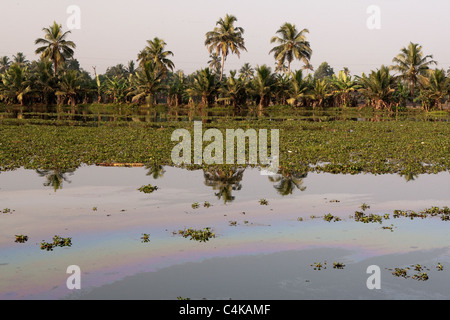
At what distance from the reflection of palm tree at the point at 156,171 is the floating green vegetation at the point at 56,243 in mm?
6807

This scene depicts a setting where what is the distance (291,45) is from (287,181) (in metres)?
55.1

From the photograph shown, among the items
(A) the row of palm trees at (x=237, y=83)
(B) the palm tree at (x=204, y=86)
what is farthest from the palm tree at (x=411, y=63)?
(B) the palm tree at (x=204, y=86)

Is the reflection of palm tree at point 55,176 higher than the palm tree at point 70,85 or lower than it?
lower

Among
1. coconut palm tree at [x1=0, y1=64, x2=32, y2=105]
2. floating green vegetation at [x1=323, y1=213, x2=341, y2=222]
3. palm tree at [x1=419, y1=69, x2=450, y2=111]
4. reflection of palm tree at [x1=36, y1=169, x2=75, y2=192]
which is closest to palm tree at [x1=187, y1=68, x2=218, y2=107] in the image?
coconut palm tree at [x1=0, y1=64, x2=32, y2=105]

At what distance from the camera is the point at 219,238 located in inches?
387

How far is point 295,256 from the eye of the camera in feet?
29.2

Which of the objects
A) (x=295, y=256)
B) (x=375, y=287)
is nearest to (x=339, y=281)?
(x=375, y=287)

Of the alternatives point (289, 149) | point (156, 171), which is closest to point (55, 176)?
point (156, 171)

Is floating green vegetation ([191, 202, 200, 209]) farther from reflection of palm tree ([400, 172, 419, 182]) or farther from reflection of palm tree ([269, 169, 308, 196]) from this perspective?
reflection of palm tree ([400, 172, 419, 182])

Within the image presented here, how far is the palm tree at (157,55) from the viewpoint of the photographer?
6750cm

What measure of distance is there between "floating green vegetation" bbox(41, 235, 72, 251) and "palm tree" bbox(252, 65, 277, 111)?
53.0 m

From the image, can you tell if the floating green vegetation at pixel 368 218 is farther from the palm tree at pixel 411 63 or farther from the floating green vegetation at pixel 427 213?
the palm tree at pixel 411 63

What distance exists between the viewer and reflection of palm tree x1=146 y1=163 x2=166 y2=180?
16625 millimetres
